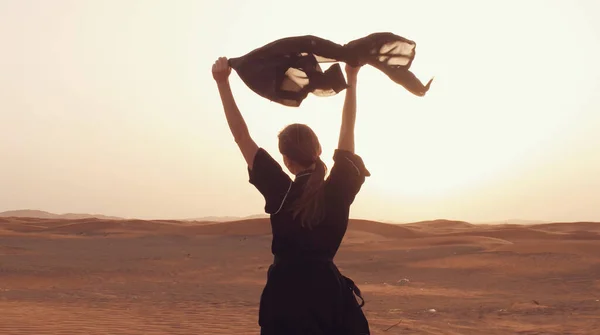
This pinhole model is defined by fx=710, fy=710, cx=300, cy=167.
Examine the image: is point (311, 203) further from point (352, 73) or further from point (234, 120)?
point (352, 73)

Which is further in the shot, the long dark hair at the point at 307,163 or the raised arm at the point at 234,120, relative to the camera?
the raised arm at the point at 234,120

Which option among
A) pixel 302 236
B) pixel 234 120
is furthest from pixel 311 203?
pixel 234 120

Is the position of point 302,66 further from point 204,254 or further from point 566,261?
point 204,254

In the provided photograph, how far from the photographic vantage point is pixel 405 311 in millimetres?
11773

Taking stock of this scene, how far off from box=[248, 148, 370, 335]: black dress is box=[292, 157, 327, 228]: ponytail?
1.2 inches

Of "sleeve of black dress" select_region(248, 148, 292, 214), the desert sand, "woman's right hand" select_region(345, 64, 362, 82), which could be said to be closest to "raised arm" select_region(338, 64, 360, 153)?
"woman's right hand" select_region(345, 64, 362, 82)

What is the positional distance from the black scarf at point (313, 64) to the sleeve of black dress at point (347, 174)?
341mm

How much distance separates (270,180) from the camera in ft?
9.66

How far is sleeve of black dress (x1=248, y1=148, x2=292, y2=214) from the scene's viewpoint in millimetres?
2918

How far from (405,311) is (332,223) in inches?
364

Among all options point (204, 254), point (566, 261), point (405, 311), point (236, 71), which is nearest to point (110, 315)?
point (405, 311)

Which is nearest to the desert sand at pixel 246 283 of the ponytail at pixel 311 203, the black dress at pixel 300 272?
the black dress at pixel 300 272

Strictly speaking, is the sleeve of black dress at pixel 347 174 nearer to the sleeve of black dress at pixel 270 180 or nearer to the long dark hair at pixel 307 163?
the long dark hair at pixel 307 163

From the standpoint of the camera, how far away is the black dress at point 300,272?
2.89 m
